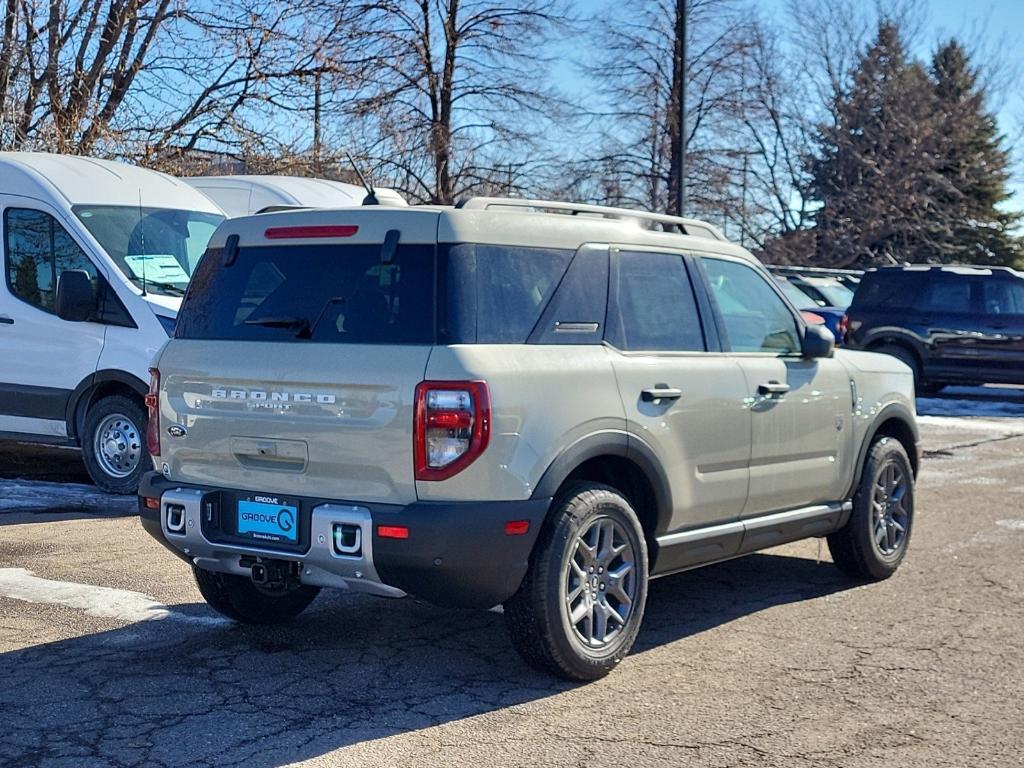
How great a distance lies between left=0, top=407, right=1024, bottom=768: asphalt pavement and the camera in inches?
180

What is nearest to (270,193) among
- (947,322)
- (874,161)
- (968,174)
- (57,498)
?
(57,498)

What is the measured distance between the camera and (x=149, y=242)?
1020cm

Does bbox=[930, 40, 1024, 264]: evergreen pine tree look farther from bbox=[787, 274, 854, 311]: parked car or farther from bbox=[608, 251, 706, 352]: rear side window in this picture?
bbox=[608, 251, 706, 352]: rear side window

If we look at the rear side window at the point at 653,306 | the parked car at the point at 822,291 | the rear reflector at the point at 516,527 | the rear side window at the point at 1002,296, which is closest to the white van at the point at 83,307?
the rear side window at the point at 653,306

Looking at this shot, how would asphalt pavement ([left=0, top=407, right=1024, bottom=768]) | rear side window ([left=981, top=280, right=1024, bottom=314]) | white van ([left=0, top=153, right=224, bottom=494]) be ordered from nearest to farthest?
asphalt pavement ([left=0, top=407, right=1024, bottom=768]) → white van ([left=0, top=153, right=224, bottom=494]) → rear side window ([left=981, top=280, right=1024, bottom=314])

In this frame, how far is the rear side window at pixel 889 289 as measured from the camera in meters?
18.9

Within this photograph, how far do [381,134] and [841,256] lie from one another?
65.5 ft

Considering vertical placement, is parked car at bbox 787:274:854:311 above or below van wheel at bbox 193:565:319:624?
above

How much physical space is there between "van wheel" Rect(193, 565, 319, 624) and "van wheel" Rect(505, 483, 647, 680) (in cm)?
132

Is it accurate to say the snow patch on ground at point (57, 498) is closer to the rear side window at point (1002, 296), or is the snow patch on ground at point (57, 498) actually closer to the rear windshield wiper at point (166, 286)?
the rear windshield wiper at point (166, 286)

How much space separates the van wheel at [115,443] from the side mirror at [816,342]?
200 inches

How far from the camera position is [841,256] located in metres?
39.4

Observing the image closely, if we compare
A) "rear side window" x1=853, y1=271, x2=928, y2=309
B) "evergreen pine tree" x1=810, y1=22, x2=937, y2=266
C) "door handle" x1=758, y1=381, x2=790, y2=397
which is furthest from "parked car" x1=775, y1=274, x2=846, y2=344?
"evergreen pine tree" x1=810, y1=22, x2=937, y2=266

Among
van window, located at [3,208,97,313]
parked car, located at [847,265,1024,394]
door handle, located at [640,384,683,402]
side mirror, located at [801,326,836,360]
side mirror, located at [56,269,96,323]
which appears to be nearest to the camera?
door handle, located at [640,384,683,402]
